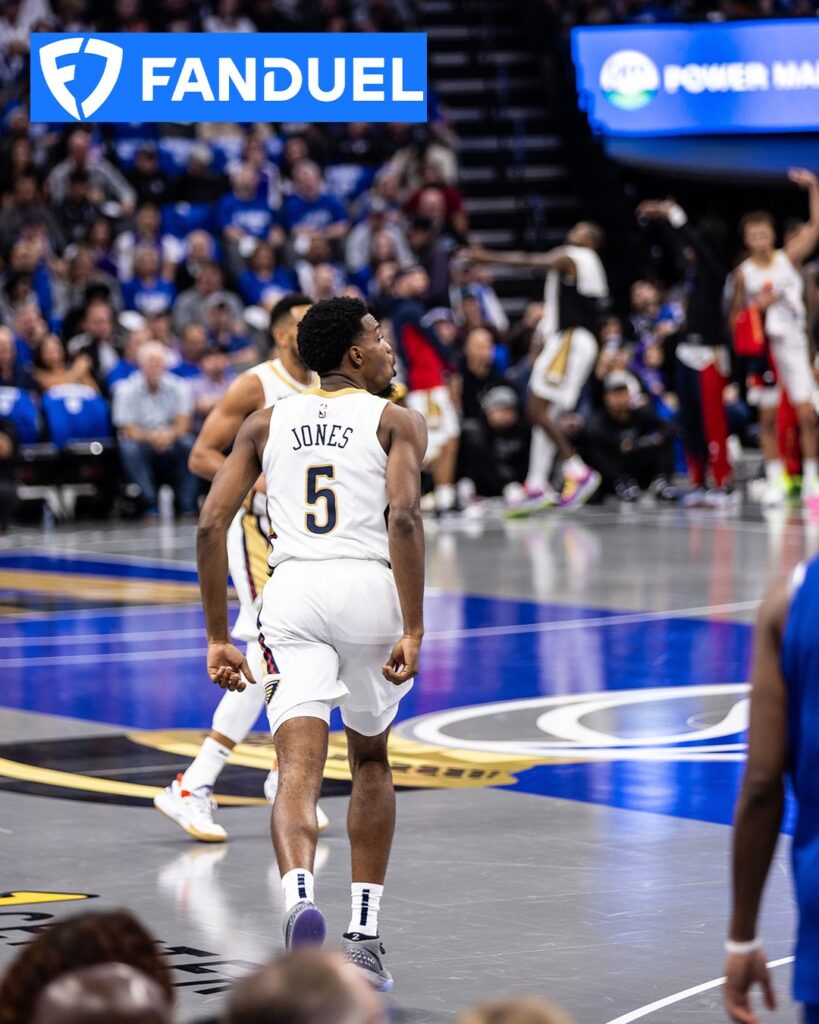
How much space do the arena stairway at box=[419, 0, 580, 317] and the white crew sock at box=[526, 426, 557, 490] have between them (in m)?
6.95

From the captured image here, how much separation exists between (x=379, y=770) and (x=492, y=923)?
0.60 meters

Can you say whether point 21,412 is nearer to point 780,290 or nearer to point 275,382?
point 780,290

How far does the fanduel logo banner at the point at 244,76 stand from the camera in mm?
6078

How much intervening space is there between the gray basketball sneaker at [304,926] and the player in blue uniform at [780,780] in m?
1.93

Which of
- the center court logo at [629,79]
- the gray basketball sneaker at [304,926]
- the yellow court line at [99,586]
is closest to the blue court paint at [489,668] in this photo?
the yellow court line at [99,586]

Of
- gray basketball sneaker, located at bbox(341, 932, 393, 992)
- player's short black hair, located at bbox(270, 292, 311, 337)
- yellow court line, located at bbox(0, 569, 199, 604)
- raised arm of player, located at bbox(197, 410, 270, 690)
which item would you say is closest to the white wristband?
gray basketball sneaker, located at bbox(341, 932, 393, 992)

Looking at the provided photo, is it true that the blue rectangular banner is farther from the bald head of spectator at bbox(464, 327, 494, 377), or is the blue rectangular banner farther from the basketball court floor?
the basketball court floor

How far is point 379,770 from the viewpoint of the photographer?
5.90 meters

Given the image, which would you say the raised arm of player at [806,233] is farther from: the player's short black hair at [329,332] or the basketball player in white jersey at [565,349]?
the player's short black hair at [329,332]

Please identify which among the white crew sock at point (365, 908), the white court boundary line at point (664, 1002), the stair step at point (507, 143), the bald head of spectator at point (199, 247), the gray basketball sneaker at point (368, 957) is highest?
the stair step at point (507, 143)

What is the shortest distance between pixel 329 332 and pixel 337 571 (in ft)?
2.14

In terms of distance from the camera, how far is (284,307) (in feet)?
25.4

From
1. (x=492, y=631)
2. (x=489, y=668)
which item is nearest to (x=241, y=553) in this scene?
(x=489, y=668)

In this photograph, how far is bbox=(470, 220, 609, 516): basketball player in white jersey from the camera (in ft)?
61.8
